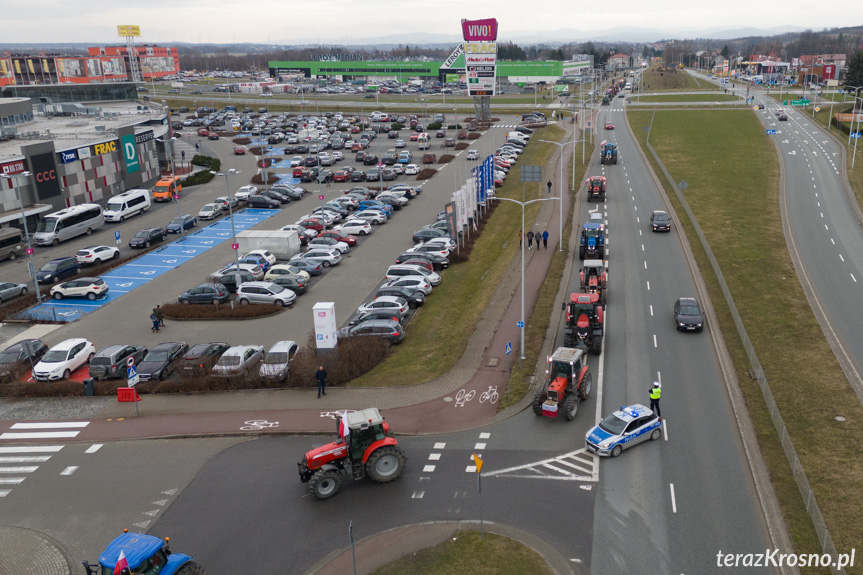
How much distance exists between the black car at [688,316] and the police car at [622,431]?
388 inches

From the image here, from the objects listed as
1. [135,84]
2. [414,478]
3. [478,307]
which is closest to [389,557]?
[414,478]

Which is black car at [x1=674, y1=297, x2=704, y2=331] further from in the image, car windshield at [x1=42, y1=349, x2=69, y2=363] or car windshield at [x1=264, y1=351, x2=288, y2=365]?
car windshield at [x1=42, y1=349, x2=69, y2=363]

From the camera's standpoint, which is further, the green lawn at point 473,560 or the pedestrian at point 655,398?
the pedestrian at point 655,398

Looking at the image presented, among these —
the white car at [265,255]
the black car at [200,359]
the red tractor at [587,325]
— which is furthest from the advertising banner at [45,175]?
the red tractor at [587,325]

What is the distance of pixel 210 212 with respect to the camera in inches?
2372

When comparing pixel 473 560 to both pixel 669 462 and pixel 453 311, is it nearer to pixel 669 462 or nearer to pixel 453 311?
pixel 669 462

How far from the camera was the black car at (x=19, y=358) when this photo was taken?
30734 mm

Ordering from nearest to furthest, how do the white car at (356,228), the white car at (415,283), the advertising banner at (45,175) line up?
1. the white car at (415,283)
2. the white car at (356,228)
3. the advertising banner at (45,175)

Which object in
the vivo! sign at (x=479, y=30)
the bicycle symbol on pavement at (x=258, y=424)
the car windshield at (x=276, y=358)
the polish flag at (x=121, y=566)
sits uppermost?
the vivo! sign at (x=479, y=30)

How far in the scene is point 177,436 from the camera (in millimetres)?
24672

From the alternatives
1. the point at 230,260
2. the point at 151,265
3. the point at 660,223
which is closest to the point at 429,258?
the point at 230,260

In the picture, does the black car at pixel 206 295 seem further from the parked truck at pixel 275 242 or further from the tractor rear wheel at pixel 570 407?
the tractor rear wheel at pixel 570 407

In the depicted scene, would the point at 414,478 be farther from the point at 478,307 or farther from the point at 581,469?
the point at 478,307

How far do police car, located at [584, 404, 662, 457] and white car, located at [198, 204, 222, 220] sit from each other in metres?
46.6
